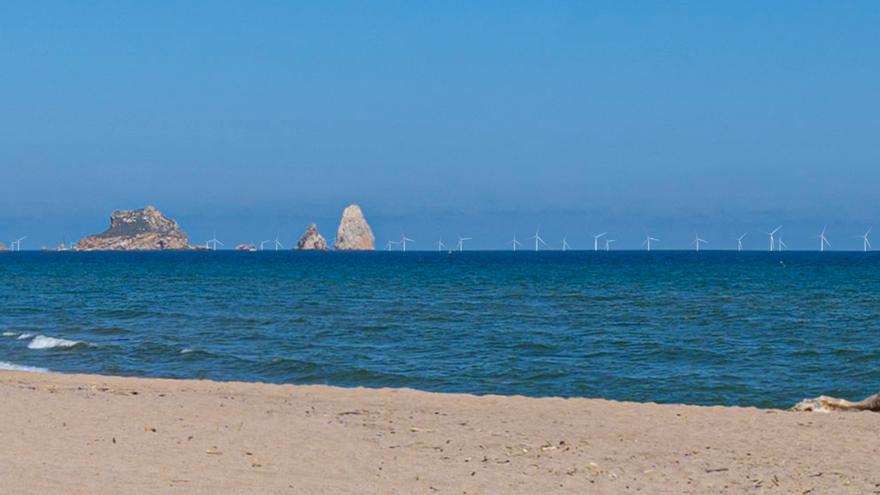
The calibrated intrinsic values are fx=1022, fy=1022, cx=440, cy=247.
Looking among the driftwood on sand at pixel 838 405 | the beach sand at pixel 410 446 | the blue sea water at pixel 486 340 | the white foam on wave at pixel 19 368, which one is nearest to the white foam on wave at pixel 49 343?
the blue sea water at pixel 486 340

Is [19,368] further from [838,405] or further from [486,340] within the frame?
[838,405]

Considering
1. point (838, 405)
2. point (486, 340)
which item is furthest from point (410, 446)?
point (486, 340)

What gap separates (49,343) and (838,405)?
80.2ft

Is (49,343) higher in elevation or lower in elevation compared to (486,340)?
lower

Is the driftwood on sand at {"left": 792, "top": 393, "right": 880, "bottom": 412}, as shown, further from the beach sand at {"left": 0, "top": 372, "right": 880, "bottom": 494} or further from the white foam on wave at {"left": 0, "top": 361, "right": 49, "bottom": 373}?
the white foam on wave at {"left": 0, "top": 361, "right": 49, "bottom": 373}

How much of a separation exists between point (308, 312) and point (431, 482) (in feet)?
113

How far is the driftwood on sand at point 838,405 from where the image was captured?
1842 centimetres

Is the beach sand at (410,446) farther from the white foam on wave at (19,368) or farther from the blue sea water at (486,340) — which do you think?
the white foam on wave at (19,368)

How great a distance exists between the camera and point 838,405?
61.3ft

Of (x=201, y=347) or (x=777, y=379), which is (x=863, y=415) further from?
(x=201, y=347)

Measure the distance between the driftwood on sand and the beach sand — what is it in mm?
787

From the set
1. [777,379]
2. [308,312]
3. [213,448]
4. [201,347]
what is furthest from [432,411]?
[308,312]

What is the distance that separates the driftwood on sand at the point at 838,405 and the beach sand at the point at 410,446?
0.79 metres

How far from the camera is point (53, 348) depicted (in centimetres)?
3189
